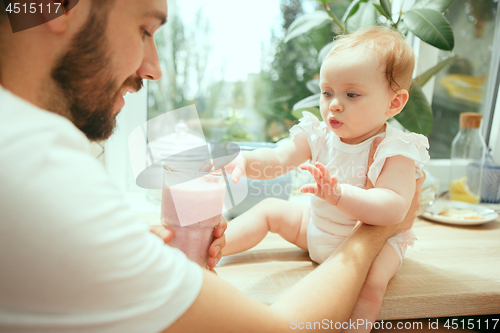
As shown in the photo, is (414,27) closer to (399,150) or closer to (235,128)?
(399,150)

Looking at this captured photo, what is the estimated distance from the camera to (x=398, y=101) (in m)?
0.95

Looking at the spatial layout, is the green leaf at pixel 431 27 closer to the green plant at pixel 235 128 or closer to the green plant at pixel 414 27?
the green plant at pixel 414 27

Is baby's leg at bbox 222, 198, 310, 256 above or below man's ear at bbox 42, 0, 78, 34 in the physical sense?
below

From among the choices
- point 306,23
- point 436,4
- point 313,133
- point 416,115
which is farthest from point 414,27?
point 313,133

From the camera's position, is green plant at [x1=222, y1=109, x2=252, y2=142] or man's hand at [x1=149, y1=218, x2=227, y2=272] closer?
man's hand at [x1=149, y1=218, x2=227, y2=272]

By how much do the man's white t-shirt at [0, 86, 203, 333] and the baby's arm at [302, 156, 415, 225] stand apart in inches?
16.4

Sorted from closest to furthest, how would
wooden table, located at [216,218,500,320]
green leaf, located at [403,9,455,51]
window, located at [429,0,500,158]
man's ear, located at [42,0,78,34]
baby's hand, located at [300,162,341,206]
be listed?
man's ear, located at [42,0,78,34], baby's hand, located at [300,162,341,206], wooden table, located at [216,218,500,320], green leaf, located at [403,9,455,51], window, located at [429,0,500,158]

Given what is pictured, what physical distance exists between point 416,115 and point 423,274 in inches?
23.1

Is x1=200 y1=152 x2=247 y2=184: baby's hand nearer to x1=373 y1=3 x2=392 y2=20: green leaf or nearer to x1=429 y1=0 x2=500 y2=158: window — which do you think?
x1=373 y1=3 x2=392 y2=20: green leaf

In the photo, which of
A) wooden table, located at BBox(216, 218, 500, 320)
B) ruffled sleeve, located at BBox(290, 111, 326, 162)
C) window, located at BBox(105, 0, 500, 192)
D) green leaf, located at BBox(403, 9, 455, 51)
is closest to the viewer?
wooden table, located at BBox(216, 218, 500, 320)

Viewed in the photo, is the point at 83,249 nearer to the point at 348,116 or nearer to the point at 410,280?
the point at 348,116

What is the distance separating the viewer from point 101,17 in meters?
0.54

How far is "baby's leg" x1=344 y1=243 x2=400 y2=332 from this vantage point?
30.8 inches

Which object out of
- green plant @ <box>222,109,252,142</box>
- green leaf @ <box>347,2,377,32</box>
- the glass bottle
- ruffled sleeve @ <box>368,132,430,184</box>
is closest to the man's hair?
ruffled sleeve @ <box>368,132,430,184</box>
